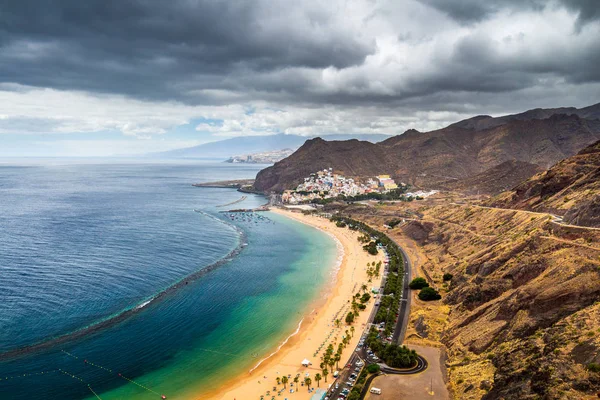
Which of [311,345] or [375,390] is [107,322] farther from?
[375,390]

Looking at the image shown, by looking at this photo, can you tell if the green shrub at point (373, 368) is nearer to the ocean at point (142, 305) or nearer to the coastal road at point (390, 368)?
the coastal road at point (390, 368)

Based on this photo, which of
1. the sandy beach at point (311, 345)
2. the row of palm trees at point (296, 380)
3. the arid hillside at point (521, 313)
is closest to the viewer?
the arid hillside at point (521, 313)

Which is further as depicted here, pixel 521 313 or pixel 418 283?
pixel 418 283

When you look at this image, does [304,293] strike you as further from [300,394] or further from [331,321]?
[300,394]

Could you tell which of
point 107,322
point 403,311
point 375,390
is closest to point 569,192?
point 403,311

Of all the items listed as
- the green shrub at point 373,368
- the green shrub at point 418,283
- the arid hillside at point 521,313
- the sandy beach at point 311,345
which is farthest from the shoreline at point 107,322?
the arid hillside at point 521,313

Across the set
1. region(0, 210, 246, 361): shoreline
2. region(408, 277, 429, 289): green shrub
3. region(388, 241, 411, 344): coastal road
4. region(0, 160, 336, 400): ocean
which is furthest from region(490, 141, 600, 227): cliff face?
region(0, 210, 246, 361): shoreline

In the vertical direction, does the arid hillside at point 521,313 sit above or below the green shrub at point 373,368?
above

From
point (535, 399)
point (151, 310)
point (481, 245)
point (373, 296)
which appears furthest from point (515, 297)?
point (151, 310)
